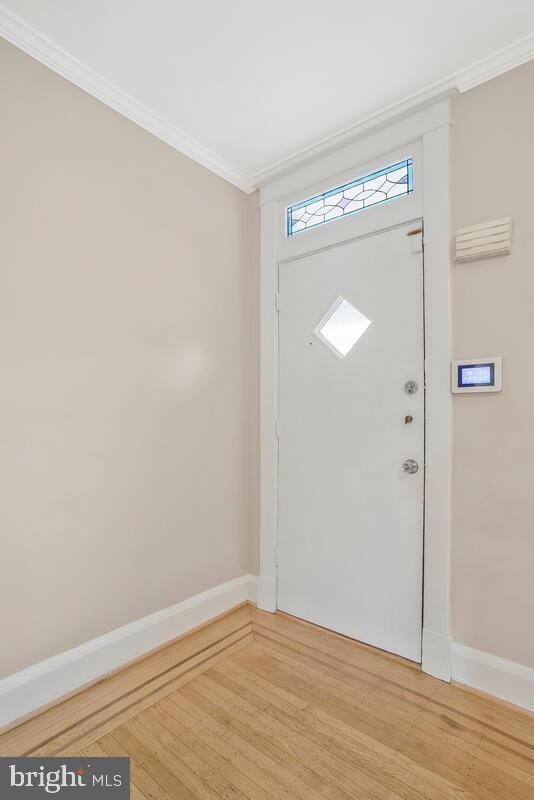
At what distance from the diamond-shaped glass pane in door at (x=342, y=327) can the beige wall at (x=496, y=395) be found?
0.54 m

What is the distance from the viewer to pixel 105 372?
2.14 metres

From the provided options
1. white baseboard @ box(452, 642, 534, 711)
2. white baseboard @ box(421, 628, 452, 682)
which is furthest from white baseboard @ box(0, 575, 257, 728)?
white baseboard @ box(452, 642, 534, 711)

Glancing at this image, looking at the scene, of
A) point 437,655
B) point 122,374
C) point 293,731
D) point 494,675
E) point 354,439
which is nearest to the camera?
point 293,731

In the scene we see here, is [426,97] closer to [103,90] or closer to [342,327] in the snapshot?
[342,327]

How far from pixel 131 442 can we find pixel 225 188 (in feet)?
6.00

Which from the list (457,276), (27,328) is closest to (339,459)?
(457,276)

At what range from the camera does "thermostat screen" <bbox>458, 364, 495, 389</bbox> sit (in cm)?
196

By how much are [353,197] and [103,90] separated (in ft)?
4.73

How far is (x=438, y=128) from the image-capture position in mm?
2129

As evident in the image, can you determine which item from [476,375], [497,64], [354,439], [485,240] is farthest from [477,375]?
[497,64]

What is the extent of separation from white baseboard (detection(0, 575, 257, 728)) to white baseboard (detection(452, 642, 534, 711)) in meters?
1.40

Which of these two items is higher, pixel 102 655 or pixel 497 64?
pixel 497 64

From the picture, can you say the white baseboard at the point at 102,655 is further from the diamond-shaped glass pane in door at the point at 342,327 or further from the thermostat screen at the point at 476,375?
the thermostat screen at the point at 476,375

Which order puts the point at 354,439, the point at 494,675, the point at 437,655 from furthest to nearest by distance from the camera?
the point at 354,439, the point at 437,655, the point at 494,675
